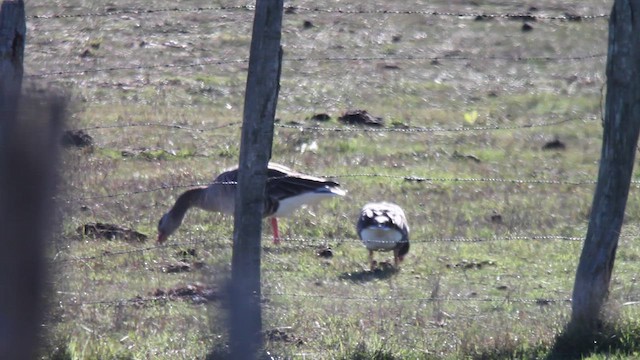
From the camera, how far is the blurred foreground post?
385cm

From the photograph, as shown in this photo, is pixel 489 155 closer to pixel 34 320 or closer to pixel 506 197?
pixel 506 197

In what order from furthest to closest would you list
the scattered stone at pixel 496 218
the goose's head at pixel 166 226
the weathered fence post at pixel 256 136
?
1. the scattered stone at pixel 496 218
2. the goose's head at pixel 166 226
3. the weathered fence post at pixel 256 136

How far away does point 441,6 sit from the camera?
21469 mm

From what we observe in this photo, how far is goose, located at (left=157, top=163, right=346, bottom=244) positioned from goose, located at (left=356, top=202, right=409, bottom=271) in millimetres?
711

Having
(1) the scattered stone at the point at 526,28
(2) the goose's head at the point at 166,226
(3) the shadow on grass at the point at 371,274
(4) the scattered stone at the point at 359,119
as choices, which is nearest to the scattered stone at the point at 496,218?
(3) the shadow on grass at the point at 371,274

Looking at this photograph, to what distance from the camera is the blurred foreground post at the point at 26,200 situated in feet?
12.6

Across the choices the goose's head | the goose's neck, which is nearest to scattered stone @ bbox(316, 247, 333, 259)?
the goose's head

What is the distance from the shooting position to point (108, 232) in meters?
9.73

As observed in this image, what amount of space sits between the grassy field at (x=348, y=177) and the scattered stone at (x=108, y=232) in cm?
9

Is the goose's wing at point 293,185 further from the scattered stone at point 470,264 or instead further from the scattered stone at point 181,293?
the scattered stone at point 181,293

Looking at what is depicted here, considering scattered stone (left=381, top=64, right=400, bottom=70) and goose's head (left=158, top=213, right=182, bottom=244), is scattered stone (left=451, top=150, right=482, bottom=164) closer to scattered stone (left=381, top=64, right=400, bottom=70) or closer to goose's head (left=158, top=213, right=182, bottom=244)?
goose's head (left=158, top=213, right=182, bottom=244)

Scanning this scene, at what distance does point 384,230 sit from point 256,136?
10.8ft

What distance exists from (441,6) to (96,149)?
10.5 meters

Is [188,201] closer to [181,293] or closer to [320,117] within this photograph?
[181,293]
